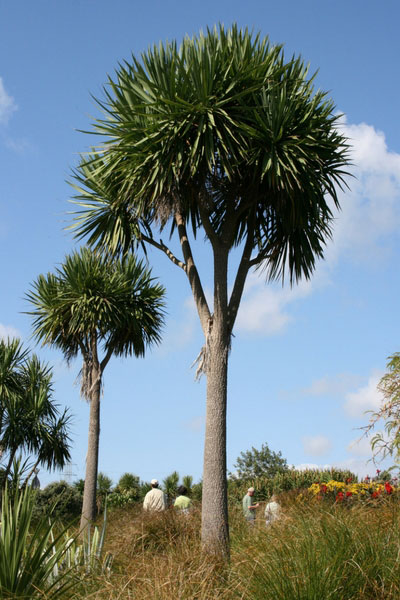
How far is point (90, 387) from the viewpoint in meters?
15.6

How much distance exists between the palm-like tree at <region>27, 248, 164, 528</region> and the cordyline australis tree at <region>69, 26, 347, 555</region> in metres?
5.11

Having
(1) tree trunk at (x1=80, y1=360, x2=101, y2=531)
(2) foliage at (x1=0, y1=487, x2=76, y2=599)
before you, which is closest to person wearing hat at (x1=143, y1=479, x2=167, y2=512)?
(1) tree trunk at (x1=80, y1=360, x2=101, y2=531)

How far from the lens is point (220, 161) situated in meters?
9.60

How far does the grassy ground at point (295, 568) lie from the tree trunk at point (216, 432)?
120 centimetres

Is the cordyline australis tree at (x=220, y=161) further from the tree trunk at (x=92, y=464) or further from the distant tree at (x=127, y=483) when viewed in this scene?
the distant tree at (x=127, y=483)

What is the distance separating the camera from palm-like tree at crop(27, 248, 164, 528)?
1527cm

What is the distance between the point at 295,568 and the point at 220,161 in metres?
6.22

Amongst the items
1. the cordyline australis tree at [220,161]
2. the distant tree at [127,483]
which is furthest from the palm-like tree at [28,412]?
the cordyline australis tree at [220,161]

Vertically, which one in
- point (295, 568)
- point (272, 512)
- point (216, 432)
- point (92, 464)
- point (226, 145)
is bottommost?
point (295, 568)

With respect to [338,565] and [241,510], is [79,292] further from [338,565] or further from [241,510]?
[338,565]

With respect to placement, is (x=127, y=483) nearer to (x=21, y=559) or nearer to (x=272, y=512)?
(x=272, y=512)

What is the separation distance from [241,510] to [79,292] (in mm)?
7195

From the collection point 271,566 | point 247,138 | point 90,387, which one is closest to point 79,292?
point 90,387

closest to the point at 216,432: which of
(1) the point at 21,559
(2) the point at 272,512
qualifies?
(2) the point at 272,512
